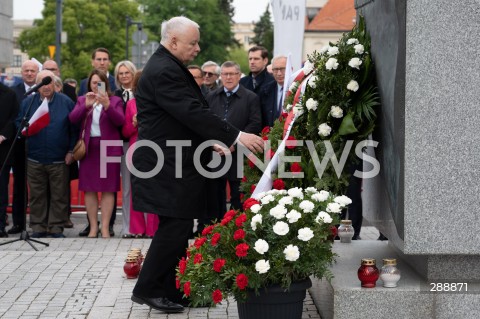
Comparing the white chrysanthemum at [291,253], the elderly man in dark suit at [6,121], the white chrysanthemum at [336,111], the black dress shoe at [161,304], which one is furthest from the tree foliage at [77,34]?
the white chrysanthemum at [291,253]

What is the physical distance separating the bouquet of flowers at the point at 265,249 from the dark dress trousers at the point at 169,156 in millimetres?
838

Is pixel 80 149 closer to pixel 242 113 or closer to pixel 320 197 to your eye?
pixel 242 113

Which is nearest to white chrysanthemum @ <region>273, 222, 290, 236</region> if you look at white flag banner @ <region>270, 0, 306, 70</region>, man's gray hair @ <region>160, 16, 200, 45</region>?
man's gray hair @ <region>160, 16, 200, 45</region>

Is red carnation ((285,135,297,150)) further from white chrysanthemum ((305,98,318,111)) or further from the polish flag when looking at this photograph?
the polish flag

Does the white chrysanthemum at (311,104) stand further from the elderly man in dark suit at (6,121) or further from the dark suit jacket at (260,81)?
the elderly man in dark suit at (6,121)

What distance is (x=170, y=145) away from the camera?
700cm

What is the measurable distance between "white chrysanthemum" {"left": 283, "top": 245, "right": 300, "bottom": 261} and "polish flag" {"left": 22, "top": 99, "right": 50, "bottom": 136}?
246 inches

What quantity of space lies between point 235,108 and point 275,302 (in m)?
5.42

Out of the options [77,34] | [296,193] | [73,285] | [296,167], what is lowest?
[73,285]

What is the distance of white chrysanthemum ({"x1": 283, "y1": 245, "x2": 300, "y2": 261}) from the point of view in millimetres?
5758

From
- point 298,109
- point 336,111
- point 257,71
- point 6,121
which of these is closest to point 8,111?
point 6,121

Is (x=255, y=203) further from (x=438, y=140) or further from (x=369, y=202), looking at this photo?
(x=369, y=202)

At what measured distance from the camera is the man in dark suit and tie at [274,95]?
11.2 metres

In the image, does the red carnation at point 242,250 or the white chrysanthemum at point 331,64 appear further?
the white chrysanthemum at point 331,64
